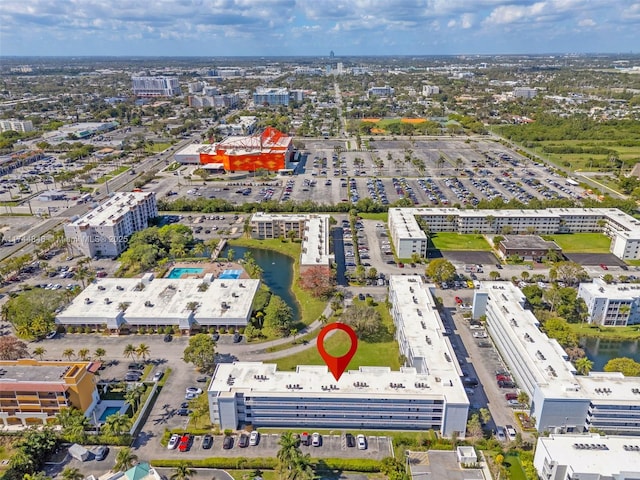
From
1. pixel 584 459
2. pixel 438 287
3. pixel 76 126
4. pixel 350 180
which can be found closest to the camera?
pixel 584 459

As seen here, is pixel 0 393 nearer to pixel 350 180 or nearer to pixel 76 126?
pixel 350 180

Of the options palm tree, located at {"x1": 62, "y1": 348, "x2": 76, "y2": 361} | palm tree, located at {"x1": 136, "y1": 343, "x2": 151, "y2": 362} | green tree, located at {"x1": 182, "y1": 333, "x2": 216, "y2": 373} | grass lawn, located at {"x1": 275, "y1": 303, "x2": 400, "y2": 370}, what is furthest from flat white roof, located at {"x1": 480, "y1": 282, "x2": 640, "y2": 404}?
palm tree, located at {"x1": 62, "y1": 348, "x2": 76, "y2": 361}

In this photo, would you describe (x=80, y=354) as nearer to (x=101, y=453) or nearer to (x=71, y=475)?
(x=101, y=453)

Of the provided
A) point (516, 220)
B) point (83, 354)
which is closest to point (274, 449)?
point (83, 354)

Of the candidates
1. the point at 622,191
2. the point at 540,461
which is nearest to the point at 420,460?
the point at 540,461

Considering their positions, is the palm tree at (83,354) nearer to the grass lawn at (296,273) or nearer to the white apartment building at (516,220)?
the grass lawn at (296,273)

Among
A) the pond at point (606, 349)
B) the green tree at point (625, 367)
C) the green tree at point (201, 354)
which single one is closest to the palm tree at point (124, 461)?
the green tree at point (201, 354)
